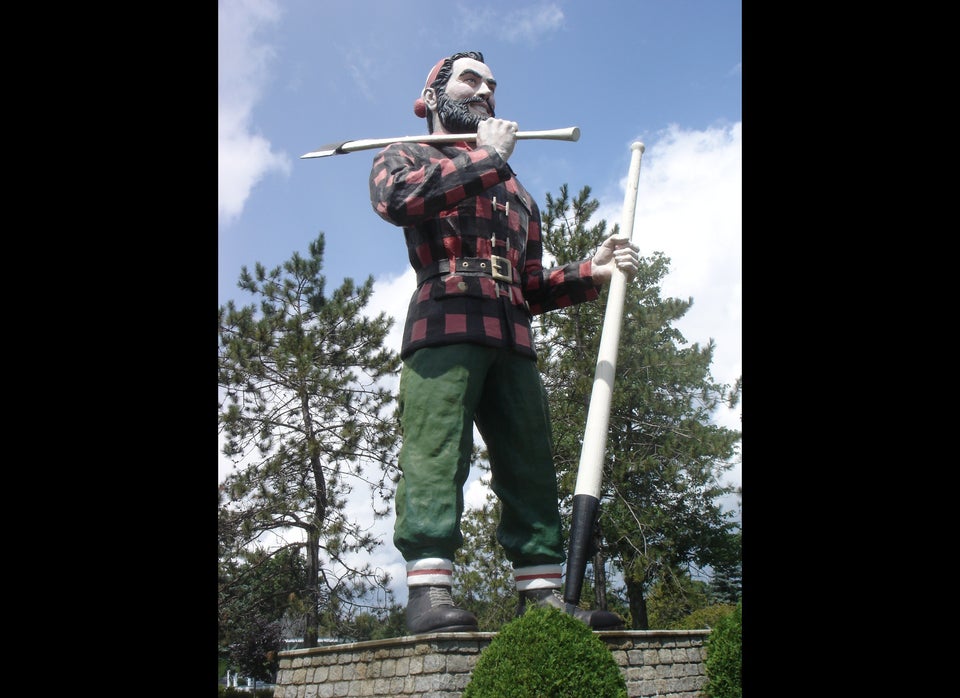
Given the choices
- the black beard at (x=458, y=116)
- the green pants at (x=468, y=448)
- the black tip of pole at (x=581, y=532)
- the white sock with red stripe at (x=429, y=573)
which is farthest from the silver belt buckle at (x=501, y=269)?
the white sock with red stripe at (x=429, y=573)

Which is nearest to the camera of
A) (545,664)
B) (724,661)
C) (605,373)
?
(545,664)

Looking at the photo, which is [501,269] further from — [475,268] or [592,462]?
[592,462]

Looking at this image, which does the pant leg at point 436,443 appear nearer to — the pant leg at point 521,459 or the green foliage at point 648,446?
the pant leg at point 521,459

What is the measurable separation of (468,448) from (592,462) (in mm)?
683

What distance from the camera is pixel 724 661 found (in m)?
5.20

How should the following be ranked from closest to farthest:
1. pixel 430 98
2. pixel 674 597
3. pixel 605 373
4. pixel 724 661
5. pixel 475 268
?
pixel 605 373, pixel 475 268, pixel 724 661, pixel 430 98, pixel 674 597

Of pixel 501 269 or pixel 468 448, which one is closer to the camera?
pixel 468 448

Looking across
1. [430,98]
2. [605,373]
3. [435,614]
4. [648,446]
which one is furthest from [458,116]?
[648,446]

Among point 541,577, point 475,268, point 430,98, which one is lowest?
point 541,577

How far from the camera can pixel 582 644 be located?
158 inches

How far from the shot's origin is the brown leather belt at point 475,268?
494 centimetres

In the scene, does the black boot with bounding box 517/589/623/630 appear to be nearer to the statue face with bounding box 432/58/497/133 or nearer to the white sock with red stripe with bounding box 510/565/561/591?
the white sock with red stripe with bounding box 510/565/561/591
